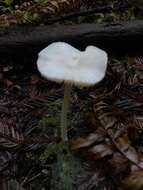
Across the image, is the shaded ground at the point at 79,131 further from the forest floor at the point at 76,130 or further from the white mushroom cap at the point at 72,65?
the white mushroom cap at the point at 72,65

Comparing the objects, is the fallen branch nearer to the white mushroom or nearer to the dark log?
the dark log

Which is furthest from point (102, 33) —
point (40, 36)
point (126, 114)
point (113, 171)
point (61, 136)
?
point (113, 171)

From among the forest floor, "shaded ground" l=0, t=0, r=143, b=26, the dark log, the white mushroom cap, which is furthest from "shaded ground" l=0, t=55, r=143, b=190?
"shaded ground" l=0, t=0, r=143, b=26

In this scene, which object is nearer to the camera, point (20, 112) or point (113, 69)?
point (20, 112)

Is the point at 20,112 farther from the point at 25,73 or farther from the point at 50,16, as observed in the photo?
the point at 50,16

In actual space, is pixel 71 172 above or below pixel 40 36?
below

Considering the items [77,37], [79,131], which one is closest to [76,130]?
[79,131]

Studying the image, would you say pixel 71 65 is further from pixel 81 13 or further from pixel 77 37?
pixel 81 13

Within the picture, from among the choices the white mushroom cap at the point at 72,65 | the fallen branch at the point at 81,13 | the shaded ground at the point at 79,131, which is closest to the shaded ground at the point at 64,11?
the fallen branch at the point at 81,13
